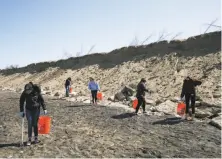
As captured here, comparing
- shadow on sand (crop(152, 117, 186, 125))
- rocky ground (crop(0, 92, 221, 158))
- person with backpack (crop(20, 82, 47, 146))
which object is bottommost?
rocky ground (crop(0, 92, 221, 158))

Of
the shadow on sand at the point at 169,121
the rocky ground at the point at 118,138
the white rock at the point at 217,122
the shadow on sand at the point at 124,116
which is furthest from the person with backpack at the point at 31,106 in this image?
the white rock at the point at 217,122

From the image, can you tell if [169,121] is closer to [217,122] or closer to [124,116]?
[217,122]

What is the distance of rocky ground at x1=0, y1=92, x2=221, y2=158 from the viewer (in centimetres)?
965

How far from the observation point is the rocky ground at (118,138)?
9.65 metres

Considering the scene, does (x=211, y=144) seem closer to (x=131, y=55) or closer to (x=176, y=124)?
(x=176, y=124)

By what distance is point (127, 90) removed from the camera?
24.6m

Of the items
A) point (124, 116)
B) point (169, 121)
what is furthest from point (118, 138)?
point (124, 116)

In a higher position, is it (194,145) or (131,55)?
(131,55)

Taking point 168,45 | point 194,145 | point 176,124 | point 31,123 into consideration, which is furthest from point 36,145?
point 168,45

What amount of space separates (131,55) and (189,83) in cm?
2481

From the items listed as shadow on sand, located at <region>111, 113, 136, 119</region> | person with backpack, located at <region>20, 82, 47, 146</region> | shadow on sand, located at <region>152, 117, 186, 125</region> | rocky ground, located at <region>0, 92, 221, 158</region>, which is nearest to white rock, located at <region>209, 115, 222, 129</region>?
rocky ground, located at <region>0, 92, 221, 158</region>

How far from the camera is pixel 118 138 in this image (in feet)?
37.5

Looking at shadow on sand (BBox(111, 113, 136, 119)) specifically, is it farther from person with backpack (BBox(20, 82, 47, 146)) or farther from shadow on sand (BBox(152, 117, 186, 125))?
person with backpack (BBox(20, 82, 47, 146))

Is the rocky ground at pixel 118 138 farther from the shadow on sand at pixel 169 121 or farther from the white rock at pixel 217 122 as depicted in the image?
the white rock at pixel 217 122
